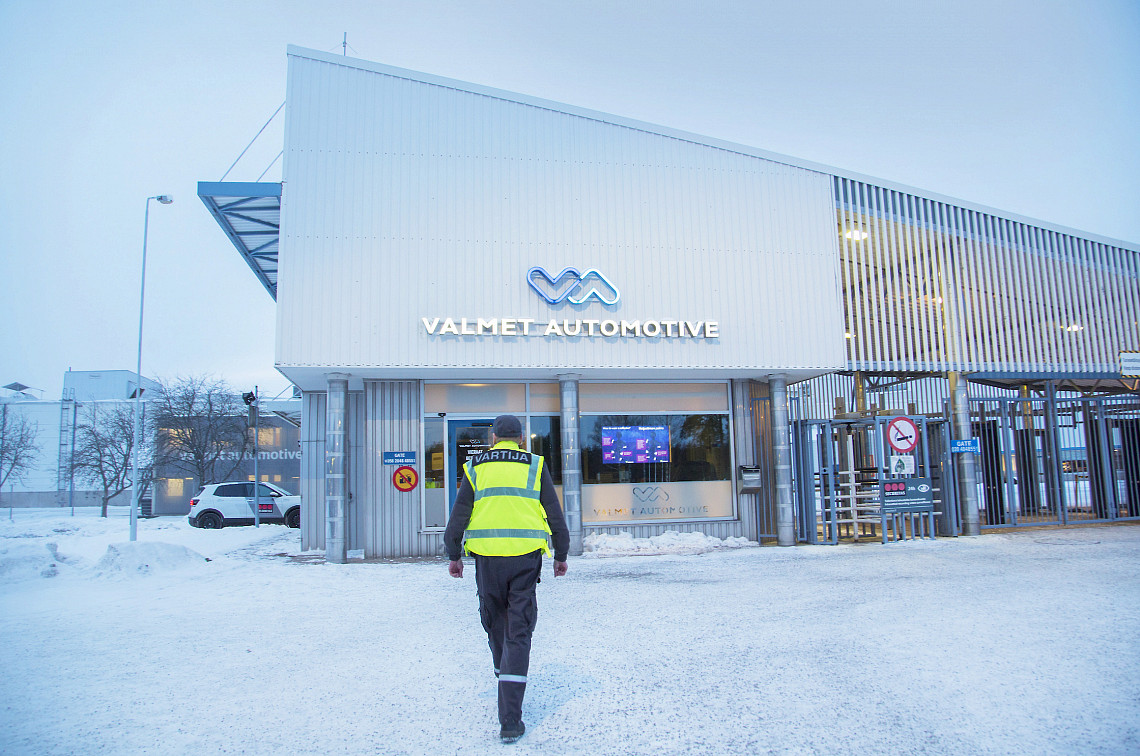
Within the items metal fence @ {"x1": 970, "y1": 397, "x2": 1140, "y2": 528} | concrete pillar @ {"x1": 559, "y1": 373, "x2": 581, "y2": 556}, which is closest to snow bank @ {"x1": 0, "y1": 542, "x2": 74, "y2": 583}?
concrete pillar @ {"x1": 559, "y1": 373, "x2": 581, "y2": 556}

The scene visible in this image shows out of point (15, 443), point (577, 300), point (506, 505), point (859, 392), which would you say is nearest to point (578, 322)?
point (577, 300)

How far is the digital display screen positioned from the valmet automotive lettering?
2.10 metres

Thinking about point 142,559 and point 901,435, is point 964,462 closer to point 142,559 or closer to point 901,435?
point 901,435

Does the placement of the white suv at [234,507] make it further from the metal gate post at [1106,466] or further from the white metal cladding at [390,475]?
the metal gate post at [1106,466]

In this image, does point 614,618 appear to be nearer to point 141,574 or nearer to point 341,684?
point 341,684

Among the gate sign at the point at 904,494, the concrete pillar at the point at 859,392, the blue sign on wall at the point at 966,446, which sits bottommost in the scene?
the gate sign at the point at 904,494

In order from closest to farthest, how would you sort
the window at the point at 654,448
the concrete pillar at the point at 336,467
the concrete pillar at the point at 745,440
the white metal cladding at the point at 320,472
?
the concrete pillar at the point at 336,467 < the white metal cladding at the point at 320,472 < the window at the point at 654,448 < the concrete pillar at the point at 745,440

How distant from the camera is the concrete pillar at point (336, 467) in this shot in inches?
490

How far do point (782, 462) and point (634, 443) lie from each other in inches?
117

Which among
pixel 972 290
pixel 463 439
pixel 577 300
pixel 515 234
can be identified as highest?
pixel 515 234

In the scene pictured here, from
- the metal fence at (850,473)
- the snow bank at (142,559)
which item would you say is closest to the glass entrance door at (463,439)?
the snow bank at (142,559)

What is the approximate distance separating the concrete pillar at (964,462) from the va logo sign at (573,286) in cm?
801

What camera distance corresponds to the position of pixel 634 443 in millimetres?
14156

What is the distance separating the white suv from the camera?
70.9 ft
